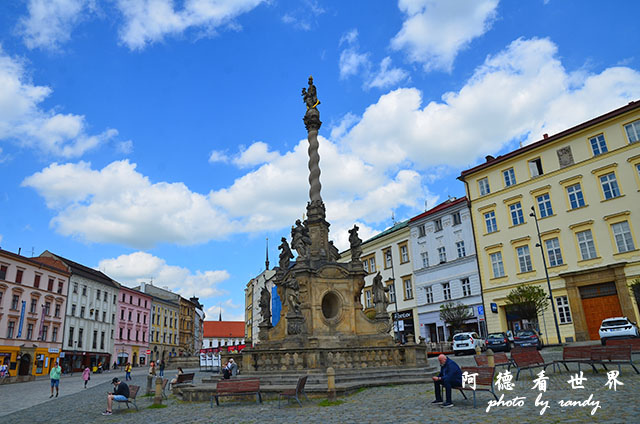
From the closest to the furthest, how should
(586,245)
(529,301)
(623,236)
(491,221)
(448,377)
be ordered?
1. (448,377)
2. (529,301)
3. (623,236)
4. (586,245)
5. (491,221)

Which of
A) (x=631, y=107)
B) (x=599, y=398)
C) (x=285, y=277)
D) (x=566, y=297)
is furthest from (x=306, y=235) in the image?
(x=631, y=107)

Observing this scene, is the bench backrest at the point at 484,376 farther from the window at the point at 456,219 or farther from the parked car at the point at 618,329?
the window at the point at 456,219

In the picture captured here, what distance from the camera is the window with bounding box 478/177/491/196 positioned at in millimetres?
38375

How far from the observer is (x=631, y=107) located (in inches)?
1173

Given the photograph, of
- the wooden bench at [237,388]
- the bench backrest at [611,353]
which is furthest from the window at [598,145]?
the wooden bench at [237,388]

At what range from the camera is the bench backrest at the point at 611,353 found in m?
11.8

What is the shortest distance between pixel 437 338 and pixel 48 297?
3906cm

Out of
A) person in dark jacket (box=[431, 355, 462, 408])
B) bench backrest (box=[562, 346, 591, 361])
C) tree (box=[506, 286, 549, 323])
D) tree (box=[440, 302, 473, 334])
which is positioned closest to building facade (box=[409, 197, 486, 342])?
tree (box=[440, 302, 473, 334])

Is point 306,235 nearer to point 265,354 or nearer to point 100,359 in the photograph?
point 265,354

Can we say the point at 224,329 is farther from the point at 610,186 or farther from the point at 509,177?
the point at 610,186

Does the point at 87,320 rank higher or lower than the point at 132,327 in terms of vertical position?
higher

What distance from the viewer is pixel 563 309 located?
3142 cm

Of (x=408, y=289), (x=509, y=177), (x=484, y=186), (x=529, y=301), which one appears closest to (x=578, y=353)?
(x=529, y=301)

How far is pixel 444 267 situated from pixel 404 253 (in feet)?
18.2
